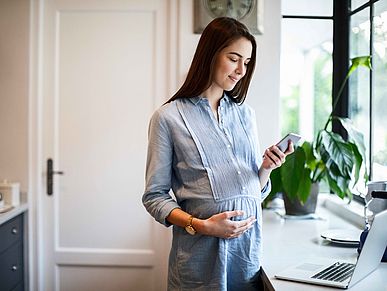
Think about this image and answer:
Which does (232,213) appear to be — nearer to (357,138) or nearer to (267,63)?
(357,138)

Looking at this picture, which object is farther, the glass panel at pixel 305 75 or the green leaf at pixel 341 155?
the glass panel at pixel 305 75

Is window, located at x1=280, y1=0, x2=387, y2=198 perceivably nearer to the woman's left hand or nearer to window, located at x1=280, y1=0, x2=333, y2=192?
window, located at x1=280, y1=0, x2=333, y2=192

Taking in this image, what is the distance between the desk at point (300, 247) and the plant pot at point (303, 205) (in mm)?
81

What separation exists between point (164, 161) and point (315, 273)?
600 millimetres

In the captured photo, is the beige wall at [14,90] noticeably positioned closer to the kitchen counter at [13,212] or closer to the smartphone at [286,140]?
the kitchen counter at [13,212]

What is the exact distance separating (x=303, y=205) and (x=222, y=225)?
1338mm

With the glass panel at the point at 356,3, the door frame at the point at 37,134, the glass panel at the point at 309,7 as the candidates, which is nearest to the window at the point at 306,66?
the glass panel at the point at 309,7

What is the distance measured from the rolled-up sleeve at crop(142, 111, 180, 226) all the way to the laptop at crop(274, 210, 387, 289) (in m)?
0.42

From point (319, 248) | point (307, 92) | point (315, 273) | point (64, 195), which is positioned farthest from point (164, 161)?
point (307, 92)

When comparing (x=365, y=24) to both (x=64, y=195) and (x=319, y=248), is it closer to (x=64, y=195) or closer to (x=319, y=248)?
(x=319, y=248)

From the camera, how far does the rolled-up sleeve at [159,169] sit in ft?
5.32

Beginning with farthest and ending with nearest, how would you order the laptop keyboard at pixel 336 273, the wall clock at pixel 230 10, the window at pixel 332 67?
the wall clock at pixel 230 10 → the window at pixel 332 67 → the laptop keyboard at pixel 336 273

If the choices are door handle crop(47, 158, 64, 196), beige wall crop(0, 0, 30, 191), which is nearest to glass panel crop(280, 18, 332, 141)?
door handle crop(47, 158, 64, 196)

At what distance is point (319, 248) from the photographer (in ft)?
7.02
